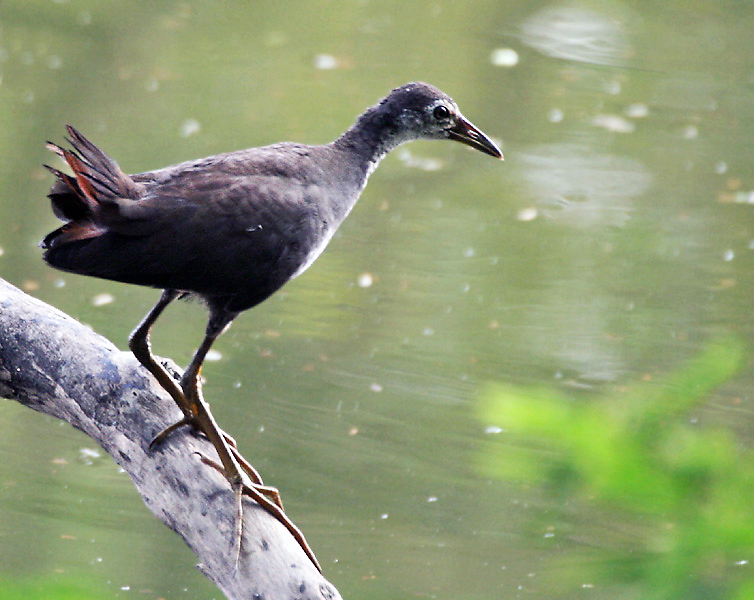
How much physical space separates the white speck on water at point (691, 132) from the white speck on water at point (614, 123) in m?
0.23

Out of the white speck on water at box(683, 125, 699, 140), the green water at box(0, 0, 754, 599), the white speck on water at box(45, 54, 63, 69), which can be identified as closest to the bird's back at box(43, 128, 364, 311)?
the green water at box(0, 0, 754, 599)

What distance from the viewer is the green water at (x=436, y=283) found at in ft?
8.50

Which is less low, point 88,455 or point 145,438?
point 145,438

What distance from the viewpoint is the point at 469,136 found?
206 cm

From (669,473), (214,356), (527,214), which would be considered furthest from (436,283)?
(669,473)

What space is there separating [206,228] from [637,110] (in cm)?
371

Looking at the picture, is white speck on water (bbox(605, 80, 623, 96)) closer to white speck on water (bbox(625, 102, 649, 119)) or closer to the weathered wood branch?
white speck on water (bbox(625, 102, 649, 119))

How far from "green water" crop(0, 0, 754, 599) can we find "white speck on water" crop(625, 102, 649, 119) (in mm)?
12

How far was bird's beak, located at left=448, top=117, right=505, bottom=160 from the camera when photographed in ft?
6.72

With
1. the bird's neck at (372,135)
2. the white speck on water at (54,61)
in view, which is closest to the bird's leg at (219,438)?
the bird's neck at (372,135)

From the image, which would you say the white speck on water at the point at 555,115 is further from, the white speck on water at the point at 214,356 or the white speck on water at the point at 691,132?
the white speck on water at the point at 214,356

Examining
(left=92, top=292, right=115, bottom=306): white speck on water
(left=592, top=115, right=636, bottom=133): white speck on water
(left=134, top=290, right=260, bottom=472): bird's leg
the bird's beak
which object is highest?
the bird's beak

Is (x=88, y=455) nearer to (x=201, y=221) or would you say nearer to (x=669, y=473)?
(x=201, y=221)

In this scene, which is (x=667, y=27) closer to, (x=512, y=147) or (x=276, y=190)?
(x=512, y=147)
